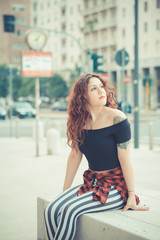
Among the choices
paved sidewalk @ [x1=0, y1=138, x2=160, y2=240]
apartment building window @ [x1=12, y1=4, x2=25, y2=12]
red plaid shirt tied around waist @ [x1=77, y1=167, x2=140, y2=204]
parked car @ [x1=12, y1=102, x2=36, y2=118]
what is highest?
Answer: apartment building window @ [x1=12, y1=4, x2=25, y2=12]

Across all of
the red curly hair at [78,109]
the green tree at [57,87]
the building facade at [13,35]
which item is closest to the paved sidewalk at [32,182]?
the red curly hair at [78,109]

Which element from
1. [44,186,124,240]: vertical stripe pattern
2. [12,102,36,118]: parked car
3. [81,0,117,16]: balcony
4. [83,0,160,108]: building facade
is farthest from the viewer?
[81,0,117,16]: balcony

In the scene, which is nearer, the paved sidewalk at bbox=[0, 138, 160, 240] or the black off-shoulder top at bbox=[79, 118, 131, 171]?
the black off-shoulder top at bbox=[79, 118, 131, 171]

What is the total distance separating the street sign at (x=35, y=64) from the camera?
11.1m

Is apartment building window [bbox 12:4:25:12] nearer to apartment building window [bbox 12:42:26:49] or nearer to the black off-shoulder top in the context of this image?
apartment building window [bbox 12:42:26:49]

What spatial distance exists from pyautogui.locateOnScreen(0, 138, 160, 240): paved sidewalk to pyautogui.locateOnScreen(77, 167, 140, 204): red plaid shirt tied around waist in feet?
1.09

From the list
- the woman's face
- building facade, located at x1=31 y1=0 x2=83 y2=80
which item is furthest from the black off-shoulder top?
building facade, located at x1=31 y1=0 x2=83 y2=80

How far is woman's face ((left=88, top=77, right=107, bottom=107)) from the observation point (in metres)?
3.60

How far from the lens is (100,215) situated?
3.35 metres

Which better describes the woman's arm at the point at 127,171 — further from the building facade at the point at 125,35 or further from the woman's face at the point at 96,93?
the building facade at the point at 125,35

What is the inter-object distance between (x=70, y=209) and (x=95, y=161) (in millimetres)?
449

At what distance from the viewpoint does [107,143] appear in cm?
343

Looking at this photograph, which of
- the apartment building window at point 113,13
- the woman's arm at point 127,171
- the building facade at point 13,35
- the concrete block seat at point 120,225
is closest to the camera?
the concrete block seat at point 120,225

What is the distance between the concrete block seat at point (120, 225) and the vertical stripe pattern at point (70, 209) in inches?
2.6
